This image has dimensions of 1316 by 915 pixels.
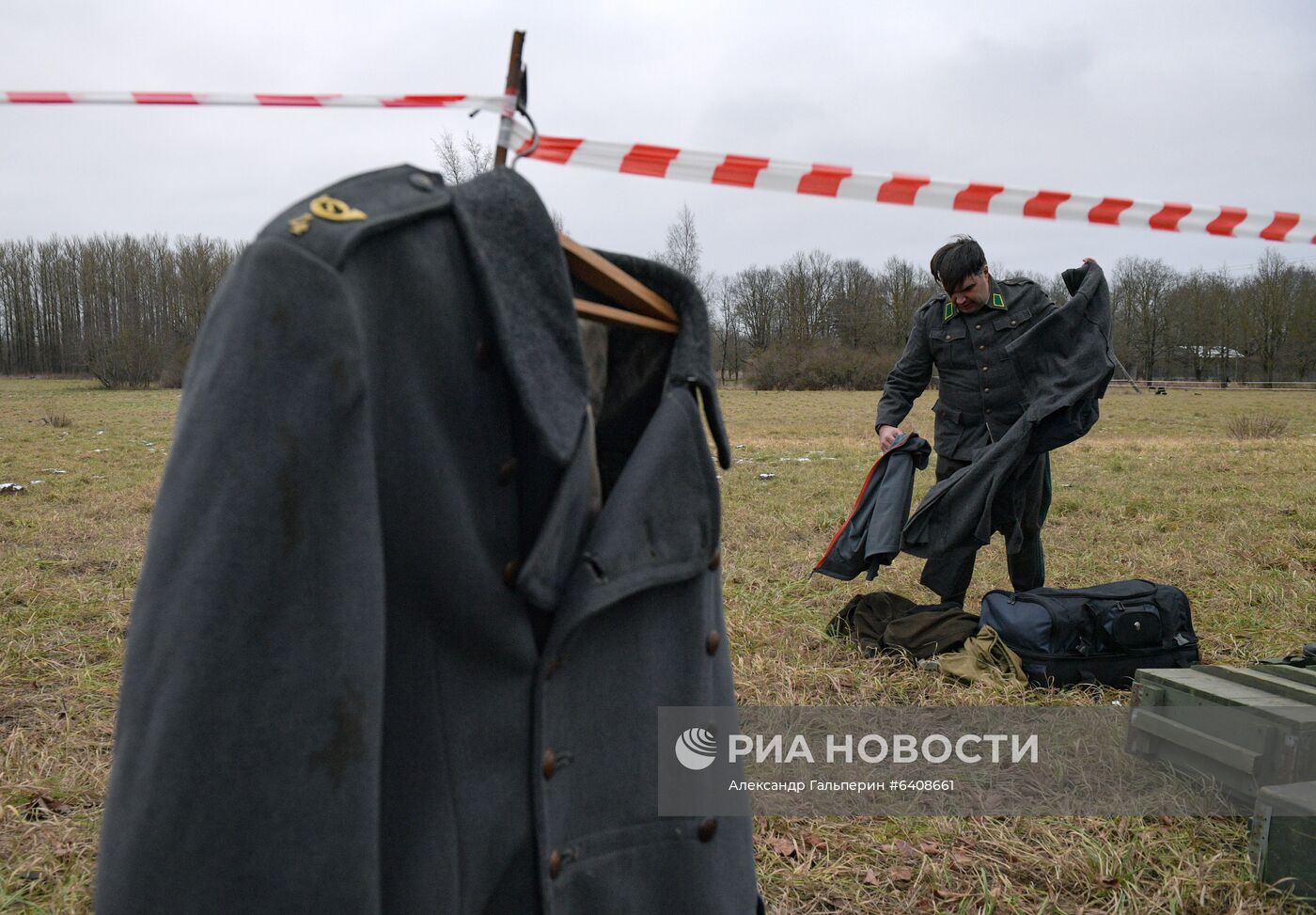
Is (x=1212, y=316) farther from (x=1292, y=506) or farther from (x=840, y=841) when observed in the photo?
(x=840, y=841)

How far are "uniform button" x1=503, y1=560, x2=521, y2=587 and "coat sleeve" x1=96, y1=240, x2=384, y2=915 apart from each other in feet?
0.65

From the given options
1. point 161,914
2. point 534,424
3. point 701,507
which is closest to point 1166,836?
point 701,507

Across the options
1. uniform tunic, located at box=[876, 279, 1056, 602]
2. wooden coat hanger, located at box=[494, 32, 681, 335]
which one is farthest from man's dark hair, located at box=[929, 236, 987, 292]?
wooden coat hanger, located at box=[494, 32, 681, 335]

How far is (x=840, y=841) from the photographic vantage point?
9.77ft

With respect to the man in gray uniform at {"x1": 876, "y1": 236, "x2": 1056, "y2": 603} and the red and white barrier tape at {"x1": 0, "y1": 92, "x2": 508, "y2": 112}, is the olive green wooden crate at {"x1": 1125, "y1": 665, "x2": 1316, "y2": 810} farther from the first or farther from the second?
the red and white barrier tape at {"x1": 0, "y1": 92, "x2": 508, "y2": 112}

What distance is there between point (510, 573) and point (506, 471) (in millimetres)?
116

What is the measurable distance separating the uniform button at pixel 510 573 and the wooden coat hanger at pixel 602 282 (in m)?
0.39

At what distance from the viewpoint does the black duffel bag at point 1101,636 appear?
4102mm

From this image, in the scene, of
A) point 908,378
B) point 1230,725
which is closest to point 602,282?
point 1230,725

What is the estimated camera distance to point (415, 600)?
975mm

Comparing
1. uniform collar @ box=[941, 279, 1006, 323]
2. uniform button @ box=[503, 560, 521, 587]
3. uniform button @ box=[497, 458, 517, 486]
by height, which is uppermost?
uniform collar @ box=[941, 279, 1006, 323]

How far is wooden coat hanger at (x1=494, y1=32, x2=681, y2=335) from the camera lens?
1262 millimetres

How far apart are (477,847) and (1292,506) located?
9.70 metres

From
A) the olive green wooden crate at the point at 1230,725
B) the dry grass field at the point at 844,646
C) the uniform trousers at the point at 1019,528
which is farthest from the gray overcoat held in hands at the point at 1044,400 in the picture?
the olive green wooden crate at the point at 1230,725
